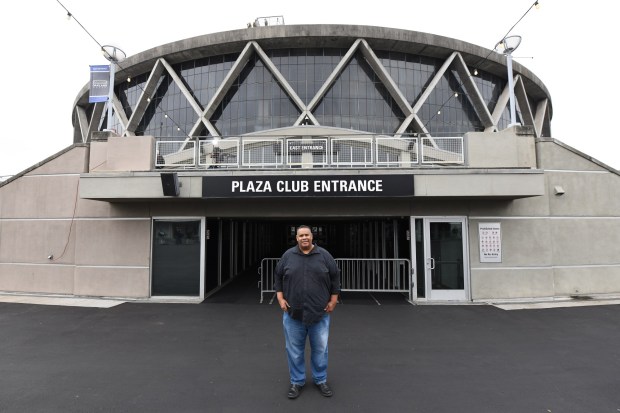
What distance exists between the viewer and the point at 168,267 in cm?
961

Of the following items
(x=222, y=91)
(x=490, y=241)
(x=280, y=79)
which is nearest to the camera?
(x=490, y=241)

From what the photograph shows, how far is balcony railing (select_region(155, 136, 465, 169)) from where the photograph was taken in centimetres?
921

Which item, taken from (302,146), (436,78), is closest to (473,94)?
(436,78)

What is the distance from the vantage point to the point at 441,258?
930 centimetres

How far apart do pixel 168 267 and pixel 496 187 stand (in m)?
9.42

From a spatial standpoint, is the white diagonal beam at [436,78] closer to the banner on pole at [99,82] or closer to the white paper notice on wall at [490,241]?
the white paper notice on wall at [490,241]

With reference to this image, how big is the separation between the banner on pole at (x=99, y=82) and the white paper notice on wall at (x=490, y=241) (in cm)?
1418

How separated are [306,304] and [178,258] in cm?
691

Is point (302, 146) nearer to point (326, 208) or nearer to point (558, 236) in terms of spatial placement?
point (326, 208)

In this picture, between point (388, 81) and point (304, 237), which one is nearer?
point (304, 237)

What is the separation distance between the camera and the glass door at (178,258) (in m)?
9.56

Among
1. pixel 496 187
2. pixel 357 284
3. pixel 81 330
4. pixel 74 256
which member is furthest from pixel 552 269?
pixel 74 256

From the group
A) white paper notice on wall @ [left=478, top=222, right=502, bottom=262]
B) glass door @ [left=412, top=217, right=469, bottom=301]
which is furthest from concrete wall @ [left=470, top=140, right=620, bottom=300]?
glass door @ [left=412, top=217, right=469, bottom=301]

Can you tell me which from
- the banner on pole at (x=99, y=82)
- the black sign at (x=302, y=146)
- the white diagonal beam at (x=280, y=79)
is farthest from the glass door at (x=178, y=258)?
the white diagonal beam at (x=280, y=79)
